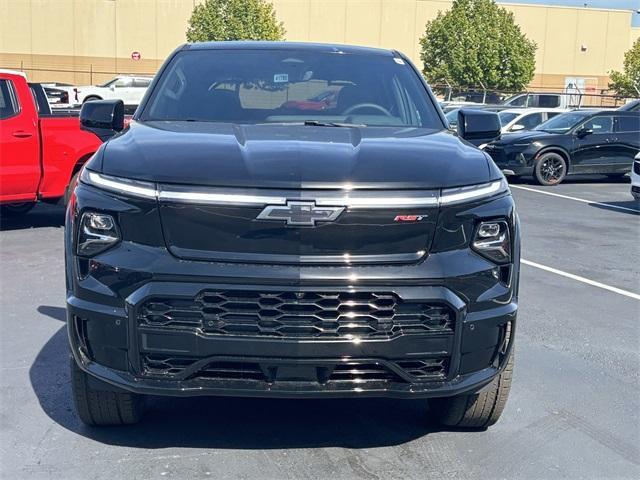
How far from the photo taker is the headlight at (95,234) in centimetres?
343

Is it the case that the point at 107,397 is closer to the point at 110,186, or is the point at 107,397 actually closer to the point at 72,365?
the point at 72,365

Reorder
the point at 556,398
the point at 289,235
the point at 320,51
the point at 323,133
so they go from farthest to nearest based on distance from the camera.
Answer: the point at 320,51
the point at 556,398
the point at 323,133
the point at 289,235

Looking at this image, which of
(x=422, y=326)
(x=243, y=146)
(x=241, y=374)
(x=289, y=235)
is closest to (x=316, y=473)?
(x=241, y=374)

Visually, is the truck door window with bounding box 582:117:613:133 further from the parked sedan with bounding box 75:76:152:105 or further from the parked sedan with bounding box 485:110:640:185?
the parked sedan with bounding box 75:76:152:105

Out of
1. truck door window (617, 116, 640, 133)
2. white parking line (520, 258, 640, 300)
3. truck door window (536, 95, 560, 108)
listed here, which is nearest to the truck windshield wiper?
white parking line (520, 258, 640, 300)

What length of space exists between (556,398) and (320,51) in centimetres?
245

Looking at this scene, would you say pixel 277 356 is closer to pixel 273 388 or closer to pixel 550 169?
pixel 273 388

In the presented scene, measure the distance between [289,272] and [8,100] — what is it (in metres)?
7.49

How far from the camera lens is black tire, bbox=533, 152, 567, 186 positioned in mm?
17859

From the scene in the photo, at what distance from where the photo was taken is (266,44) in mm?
5414

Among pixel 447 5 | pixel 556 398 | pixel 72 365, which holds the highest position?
pixel 447 5

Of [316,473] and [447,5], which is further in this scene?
[447,5]

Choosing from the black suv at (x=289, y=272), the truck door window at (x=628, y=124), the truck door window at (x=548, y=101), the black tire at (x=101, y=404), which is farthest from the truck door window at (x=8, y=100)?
the truck door window at (x=548, y=101)

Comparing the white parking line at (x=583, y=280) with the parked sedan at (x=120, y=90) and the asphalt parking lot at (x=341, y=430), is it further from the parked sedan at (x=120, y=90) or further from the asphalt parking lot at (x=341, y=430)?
the parked sedan at (x=120, y=90)
